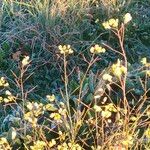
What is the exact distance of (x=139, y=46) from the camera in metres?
4.39

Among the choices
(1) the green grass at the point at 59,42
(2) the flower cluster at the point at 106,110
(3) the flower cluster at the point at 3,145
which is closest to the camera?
(2) the flower cluster at the point at 106,110

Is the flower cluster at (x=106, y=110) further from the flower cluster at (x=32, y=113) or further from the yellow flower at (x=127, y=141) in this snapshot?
the flower cluster at (x=32, y=113)

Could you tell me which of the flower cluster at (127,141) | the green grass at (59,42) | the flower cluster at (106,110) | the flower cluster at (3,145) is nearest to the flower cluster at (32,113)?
the flower cluster at (3,145)

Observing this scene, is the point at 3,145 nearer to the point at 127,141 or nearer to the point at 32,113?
the point at 32,113

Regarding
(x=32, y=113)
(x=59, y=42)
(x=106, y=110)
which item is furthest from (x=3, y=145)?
(x=59, y=42)

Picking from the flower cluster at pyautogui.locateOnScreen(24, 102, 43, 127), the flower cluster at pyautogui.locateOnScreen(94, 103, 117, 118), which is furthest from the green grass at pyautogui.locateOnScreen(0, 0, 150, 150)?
the flower cluster at pyautogui.locateOnScreen(94, 103, 117, 118)

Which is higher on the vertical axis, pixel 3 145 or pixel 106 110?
pixel 106 110

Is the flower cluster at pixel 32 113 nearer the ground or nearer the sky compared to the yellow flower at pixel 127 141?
nearer the sky

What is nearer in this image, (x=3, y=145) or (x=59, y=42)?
(x=3, y=145)

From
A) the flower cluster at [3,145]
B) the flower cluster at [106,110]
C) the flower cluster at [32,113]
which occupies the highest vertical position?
the flower cluster at [106,110]

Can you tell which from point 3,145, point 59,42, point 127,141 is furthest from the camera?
point 59,42

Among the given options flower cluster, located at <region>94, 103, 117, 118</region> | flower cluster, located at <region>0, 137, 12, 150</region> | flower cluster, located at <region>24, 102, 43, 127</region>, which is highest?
flower cluster, located at <region>94, 103, 117, 118</region>

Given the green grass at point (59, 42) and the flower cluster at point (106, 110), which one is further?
the green grass at point (59, 42)

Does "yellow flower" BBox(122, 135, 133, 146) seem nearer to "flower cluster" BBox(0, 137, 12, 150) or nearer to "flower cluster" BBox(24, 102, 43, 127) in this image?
"flower cluster" BBox(24, 102, 43, 127)
